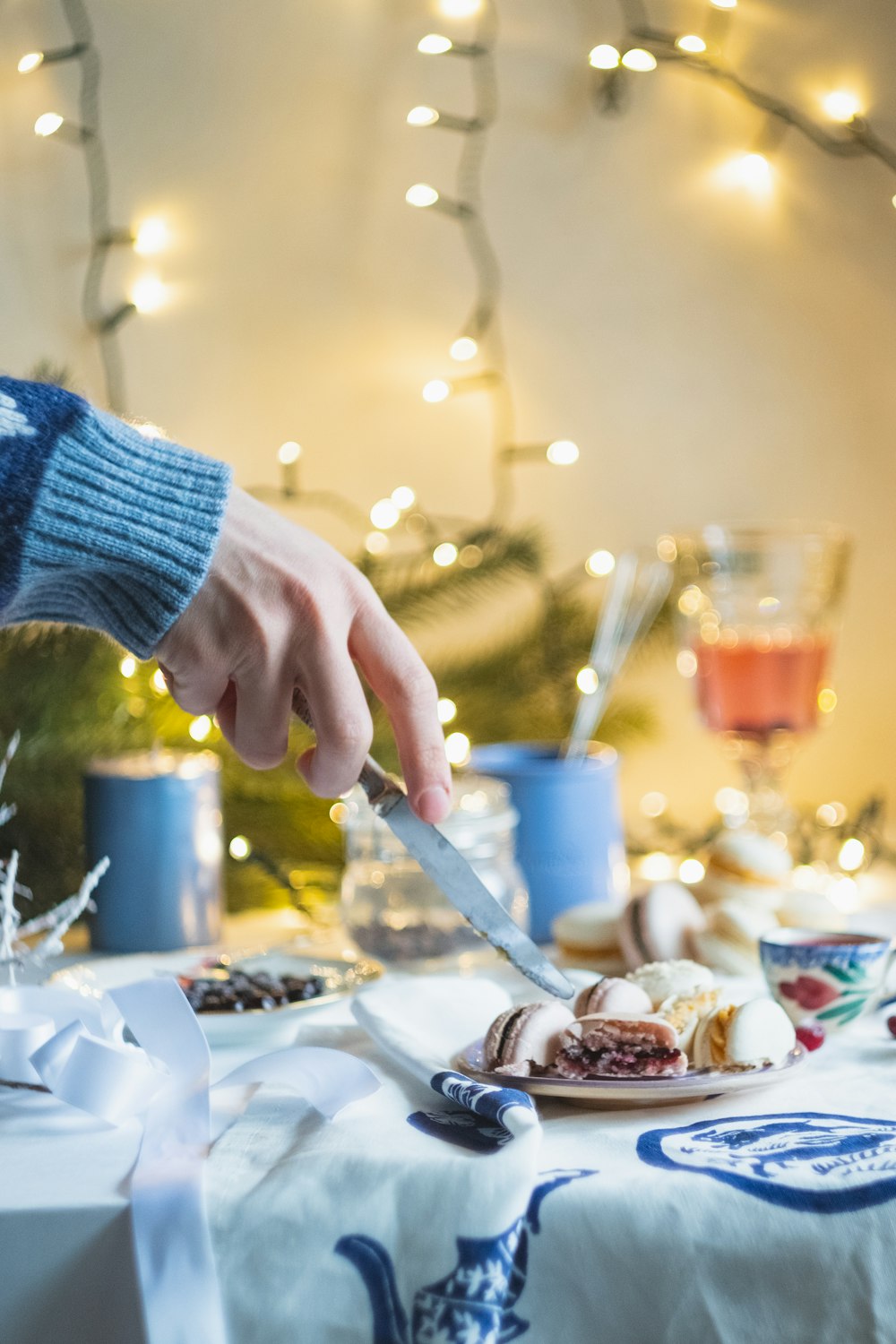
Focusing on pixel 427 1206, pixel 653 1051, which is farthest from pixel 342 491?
pixel 427 1206

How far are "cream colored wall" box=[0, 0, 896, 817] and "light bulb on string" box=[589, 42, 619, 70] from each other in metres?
0.02

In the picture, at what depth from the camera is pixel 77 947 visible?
1.05 meters

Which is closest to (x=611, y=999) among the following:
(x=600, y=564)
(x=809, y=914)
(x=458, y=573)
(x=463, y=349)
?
(x=809, y=914)

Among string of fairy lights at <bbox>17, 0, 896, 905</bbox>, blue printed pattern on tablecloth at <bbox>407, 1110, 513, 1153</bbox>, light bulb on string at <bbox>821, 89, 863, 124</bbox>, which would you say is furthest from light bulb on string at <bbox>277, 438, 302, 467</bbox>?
blue printed pattern on tablecloth at <bbox>407, 1110, 513, 1153</bbox>

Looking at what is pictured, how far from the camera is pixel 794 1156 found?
0.50 meters

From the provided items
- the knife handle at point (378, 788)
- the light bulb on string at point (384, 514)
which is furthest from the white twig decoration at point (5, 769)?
the light bulb on string at point (384, 514)

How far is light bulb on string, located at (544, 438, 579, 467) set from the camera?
1533 millimetres

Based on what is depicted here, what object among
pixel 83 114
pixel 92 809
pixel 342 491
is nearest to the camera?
pixel 92 809

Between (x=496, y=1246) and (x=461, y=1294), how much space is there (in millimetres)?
20

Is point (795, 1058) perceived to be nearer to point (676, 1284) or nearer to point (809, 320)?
point (676, 1284)

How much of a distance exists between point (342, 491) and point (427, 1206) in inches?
45.5

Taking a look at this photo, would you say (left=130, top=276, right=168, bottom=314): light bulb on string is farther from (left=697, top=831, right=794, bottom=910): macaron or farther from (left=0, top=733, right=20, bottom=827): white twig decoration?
(left=697, top=831, right=794, bottom=910): macaron

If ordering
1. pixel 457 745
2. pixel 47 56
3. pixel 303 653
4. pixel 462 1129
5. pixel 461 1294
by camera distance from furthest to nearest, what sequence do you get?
pixel 47 56 < pixel 457 745 < pixel 303 653 < pixel 462 1129 < pixel 461 1294

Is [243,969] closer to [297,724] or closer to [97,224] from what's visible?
[297,724]
